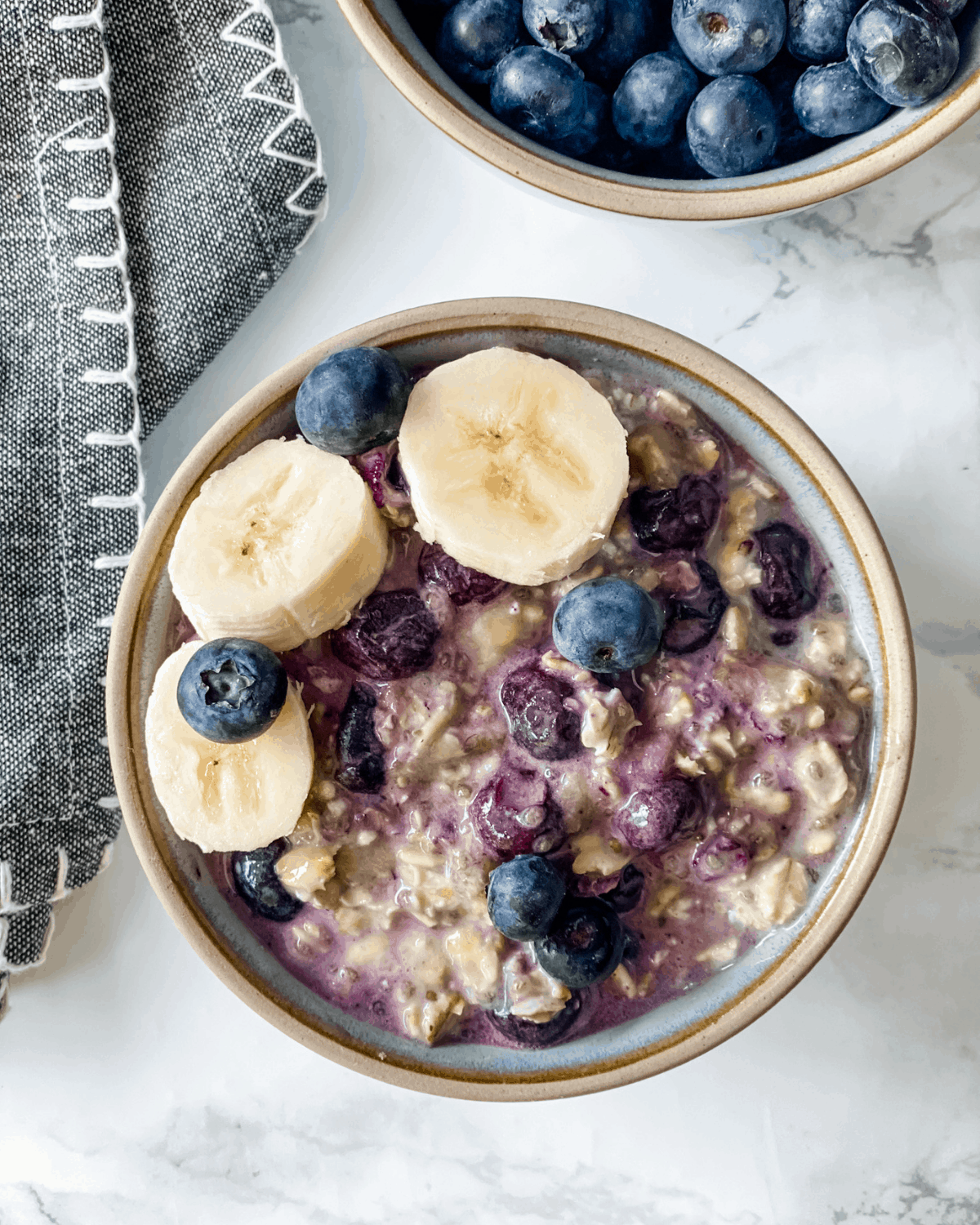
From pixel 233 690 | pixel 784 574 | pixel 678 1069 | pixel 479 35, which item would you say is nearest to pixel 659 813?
pixel 784 574

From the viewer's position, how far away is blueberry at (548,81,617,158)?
978 millimetres

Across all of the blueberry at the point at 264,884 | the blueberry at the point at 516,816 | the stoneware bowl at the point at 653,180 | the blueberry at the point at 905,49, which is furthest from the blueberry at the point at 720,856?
the blueberry at the point at 905,49

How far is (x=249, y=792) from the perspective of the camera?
932 mm

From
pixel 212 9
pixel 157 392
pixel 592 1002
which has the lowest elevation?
pixel 592 1002

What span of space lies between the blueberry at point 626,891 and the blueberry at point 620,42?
2.36ft

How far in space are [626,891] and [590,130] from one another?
2.24 feet

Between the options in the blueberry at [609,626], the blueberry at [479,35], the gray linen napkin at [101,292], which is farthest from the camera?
the gray linen napkin at [101,292]

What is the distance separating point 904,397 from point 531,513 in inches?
19.5

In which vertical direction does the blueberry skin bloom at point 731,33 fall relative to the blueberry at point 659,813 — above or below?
above

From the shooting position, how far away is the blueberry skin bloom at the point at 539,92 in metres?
0.94

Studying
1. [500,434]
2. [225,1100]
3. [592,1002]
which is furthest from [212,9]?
[225,1100]

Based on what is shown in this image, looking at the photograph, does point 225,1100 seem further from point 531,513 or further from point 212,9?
point 212,9

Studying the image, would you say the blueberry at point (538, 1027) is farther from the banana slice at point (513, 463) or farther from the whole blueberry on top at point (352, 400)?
the whole blueberry on top at point (352, 400)

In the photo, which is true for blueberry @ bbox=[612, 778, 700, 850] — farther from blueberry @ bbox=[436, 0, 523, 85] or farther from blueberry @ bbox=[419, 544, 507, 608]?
blueberry @ bbox=[436, 0, 523, 85]
